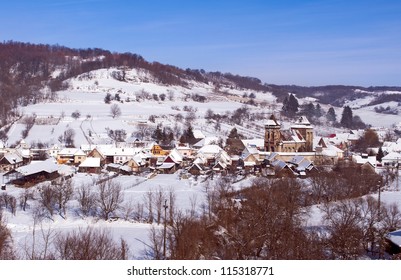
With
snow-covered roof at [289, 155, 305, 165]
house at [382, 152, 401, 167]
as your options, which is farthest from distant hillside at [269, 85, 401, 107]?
snow-covered roof at [289, 155, 305, 165]

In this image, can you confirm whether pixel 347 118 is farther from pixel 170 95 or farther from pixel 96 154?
pixel 96 154

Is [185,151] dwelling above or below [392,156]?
below

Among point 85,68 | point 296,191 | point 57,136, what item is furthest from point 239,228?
point 85,68

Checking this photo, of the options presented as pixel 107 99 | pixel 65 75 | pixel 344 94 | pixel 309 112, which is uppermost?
pixel 65 75

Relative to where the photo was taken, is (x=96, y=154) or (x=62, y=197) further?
(x=96, y=154)

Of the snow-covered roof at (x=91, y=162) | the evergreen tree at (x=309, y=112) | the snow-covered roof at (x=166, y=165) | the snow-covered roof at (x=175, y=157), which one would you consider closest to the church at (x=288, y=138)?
the snow-covered roof at (x=175, y=157)

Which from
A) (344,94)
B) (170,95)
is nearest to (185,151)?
(170,95)

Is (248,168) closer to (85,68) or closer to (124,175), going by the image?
(124,175)
